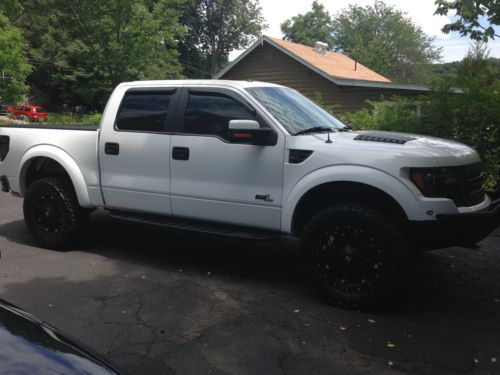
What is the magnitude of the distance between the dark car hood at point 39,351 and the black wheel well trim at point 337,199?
2.57 meters

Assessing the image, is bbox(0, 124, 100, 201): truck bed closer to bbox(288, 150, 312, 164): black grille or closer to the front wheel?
bbox(288, 150, 312, 164): black grille

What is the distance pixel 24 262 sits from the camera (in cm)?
519

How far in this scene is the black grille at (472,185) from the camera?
13.1 feet

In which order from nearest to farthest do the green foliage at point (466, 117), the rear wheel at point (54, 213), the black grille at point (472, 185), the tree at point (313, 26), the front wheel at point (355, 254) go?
the front wheel at point (355, 254), the black grille at point (472, 185), the rear wheel at point (54, 213), the green foliage at point (466, 117), the tree at point (313, 26)

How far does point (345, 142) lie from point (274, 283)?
1515 mm

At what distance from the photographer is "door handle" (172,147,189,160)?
4.79 metres

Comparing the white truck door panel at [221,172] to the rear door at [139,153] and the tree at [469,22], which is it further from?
the tree at [469,22]

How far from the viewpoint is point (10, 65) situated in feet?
72.8

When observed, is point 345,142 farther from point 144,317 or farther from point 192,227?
point 144,317

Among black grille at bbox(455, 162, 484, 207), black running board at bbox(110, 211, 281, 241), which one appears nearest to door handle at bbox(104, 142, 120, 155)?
black running board at bbox(110, 211, 281, 241)

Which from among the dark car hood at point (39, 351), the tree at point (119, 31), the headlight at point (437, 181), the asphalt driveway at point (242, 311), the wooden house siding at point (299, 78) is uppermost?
the tree at point (119, 31)

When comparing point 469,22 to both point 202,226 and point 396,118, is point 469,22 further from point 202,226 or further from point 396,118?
point 202,226

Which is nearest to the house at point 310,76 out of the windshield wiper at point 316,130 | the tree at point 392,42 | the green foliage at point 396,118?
the green foliage at point 396,118

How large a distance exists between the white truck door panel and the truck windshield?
0.26 metres
